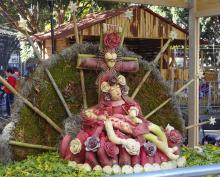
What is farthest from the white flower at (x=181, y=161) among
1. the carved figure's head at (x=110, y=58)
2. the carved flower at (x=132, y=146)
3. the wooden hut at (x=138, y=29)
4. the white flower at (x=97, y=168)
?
the wooden hut at (x=138, y=29)

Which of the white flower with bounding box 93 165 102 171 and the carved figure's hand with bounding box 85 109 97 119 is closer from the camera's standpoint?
the white flower with bounding box 93 165 102 171

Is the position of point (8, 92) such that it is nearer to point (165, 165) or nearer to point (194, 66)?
point (194, 66)

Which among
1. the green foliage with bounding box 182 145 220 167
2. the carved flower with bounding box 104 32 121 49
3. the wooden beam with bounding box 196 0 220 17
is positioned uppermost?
the wooden beam with bounding box 196 0 220 17

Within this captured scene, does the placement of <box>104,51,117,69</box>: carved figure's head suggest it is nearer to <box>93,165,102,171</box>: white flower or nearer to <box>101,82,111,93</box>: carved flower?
<box>101,82,111,93</box>: carved flower

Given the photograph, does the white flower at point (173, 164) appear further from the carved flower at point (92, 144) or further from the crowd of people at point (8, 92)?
the crowd of people at point (8, 92)

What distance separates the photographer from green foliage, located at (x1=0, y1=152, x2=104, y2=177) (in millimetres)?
3904

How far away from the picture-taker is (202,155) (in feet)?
16.0

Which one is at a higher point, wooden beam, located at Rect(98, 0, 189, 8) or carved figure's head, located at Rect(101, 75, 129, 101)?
wooden beam, located at Rect(98, 0, 189, 8)

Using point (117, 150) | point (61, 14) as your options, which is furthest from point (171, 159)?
point (61, 14)

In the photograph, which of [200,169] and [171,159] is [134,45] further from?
[200,169]

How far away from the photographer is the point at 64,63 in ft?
15.9

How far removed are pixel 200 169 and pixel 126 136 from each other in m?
2.35

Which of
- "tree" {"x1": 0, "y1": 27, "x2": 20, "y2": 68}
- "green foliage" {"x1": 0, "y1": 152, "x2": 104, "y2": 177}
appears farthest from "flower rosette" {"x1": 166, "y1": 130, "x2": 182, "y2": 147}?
"tree" {"x1": 0, "y1": 27, "x2": 20, "y2": 68}

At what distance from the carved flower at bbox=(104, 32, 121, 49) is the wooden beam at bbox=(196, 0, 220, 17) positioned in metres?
1.36
